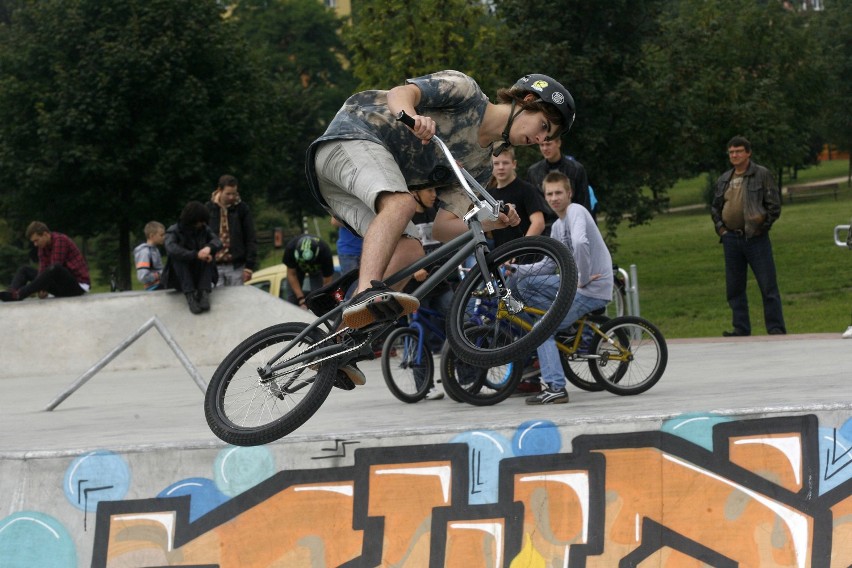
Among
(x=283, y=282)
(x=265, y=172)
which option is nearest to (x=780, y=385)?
(x=283, y=282)

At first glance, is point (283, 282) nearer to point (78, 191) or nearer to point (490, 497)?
point (490, 497)

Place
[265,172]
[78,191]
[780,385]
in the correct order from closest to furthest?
[780,385] < [78,191] < [265,172]

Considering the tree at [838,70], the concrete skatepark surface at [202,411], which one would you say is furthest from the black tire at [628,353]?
the tree at [838,70]

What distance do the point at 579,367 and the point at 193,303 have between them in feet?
18.2

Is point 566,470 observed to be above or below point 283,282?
above

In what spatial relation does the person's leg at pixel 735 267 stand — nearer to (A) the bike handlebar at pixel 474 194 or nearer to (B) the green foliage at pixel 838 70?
(A) the bike handlebar at pixel 474 194

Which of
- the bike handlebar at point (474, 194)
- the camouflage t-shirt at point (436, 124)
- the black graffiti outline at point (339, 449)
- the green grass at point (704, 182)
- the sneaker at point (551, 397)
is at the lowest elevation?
the green grass at point (704, 182)

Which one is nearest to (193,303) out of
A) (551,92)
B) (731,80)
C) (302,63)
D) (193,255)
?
(193,255)

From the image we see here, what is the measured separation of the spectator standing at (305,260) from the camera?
12.1m

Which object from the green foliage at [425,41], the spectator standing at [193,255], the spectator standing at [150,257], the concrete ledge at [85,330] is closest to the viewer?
the spectator standing at [193,255]

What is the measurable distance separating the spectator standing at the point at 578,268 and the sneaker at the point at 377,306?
2137 mm

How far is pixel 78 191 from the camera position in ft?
89.7

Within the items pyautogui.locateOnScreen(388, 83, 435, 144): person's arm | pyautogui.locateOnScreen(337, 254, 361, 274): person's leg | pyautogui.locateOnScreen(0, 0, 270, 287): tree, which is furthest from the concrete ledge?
pyautogui.locateOnScreen(0, 0, 270, 287): tree

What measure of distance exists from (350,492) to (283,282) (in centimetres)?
1073
